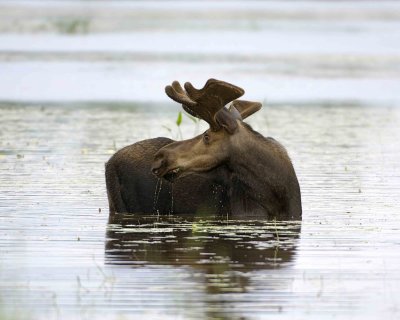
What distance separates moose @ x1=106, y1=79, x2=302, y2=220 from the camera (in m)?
14.9

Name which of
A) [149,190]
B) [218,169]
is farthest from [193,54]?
[218,169]

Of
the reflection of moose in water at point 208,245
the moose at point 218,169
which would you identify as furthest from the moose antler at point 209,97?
the reflection of moose in water at point 208,245

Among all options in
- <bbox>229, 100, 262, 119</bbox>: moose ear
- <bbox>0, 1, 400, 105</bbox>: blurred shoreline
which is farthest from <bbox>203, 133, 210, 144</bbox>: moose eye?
<bbox>0, 1, 400, 105</bbox>: blurred shoreline

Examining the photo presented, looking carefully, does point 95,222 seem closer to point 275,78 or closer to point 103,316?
point 103,316

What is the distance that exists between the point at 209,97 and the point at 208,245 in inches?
72.1

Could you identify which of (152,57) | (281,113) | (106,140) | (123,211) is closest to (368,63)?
(152,57)

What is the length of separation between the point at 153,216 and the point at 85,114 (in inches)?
417

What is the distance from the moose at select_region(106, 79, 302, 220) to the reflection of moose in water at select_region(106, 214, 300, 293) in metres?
0.25

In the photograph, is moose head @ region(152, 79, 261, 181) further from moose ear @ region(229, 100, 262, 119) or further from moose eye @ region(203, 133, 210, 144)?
moose ear @ region(229, 100, 262, 119)

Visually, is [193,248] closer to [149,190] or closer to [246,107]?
[149,190]

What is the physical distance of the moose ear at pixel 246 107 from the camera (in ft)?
51.8

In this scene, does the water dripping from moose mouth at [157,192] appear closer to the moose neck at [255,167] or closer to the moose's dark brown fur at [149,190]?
the moose's dark brown fur at [149,190]

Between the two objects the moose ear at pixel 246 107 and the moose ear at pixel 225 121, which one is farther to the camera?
the moose ear at pixel 246 107

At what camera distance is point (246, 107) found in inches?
626
